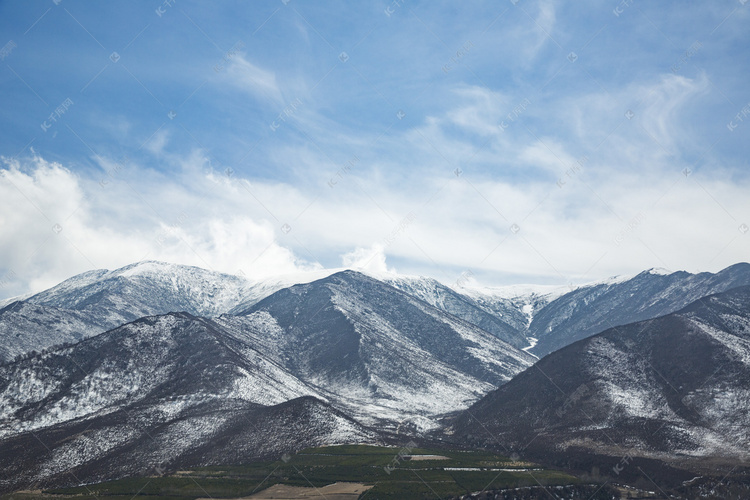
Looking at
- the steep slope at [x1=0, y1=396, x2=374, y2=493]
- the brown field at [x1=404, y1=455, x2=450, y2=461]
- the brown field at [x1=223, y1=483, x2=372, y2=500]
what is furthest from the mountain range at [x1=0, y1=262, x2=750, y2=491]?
the brown field at [x1=223, y1=483, x2=372, y2=500]

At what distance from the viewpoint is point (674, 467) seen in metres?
113

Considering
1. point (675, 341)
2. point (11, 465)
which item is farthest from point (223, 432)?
point (675, 341)

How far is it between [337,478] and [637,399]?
9931 centimetres

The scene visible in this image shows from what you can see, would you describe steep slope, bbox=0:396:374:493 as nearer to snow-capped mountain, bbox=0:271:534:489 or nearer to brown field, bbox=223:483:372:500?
snow-capped mountain, bbox=0:271:534:489

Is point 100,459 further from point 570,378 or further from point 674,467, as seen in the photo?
point 570,378

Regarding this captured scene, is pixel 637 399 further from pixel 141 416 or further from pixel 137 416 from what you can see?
pixel 137 416

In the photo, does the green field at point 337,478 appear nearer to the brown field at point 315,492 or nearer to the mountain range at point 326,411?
the brown field at point 315,492

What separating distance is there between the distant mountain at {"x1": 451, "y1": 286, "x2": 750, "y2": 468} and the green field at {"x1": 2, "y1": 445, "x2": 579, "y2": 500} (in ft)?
95.5

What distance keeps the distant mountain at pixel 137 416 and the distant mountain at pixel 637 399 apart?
5206cm

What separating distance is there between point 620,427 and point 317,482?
85.5 meters

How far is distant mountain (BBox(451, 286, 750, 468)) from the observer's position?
130m

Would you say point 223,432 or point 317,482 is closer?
point 317,482

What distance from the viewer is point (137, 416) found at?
15175cm

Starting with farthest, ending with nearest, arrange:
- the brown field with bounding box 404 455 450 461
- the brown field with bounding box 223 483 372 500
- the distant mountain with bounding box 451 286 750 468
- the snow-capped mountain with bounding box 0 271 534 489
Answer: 1. the distant mountain with bounding box 451 286 750 468
2. the snow-capped mountain with bounding box 0 271 534 489
3. the brown field with bounding box 404 455 450 461
4. the brown field with bounding box 223 483 372 500
